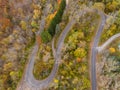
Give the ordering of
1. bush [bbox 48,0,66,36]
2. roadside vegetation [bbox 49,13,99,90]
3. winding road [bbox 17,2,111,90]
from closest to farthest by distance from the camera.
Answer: roadside vegetation [bbox 49,13,99,90]
winding road [bbox 17,2,111,90]
bush [bbox 48,0,66,36]

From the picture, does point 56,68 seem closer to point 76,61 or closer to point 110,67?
point 76,61

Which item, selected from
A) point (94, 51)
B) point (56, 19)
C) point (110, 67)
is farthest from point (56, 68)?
point (56, 19)

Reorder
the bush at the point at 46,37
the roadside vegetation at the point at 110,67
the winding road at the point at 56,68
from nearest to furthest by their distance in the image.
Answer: the roadside vegetation at the point at 110,67 → the winding road at the point at 56,68 → the bush at the point at 46,37

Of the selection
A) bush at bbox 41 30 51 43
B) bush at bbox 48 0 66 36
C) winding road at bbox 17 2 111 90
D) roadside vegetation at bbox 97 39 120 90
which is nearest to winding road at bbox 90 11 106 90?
winding road at bbox 17 2 111 90

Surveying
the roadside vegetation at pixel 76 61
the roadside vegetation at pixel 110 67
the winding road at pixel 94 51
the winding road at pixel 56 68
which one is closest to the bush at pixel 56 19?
the winding road at pixel 56 68

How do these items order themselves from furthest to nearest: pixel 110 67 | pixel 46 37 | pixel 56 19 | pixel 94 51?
pixel 56 19 → pixel 46 37 → pixel 94 51 → pixel 110 67

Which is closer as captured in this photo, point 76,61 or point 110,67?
point 110,67

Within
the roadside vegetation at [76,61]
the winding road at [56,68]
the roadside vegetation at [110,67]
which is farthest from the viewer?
the winding road at [56,68]

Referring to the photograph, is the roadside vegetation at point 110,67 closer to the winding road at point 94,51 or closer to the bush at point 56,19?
the winding road at point 94,51

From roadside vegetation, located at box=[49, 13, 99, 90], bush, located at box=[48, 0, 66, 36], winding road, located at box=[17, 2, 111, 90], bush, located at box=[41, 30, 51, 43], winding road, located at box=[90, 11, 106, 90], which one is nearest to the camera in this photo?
winding road, located at box=[90, 11, 106, 90]

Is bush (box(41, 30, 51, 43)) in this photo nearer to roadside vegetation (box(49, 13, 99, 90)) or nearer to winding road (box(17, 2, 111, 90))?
winding road (box(17, 2, 111, 90))

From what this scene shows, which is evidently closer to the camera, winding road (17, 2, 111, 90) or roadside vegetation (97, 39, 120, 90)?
roadside vegetation (97, 39, 120, 90)

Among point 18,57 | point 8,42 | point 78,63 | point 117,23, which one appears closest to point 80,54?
point 78,63
